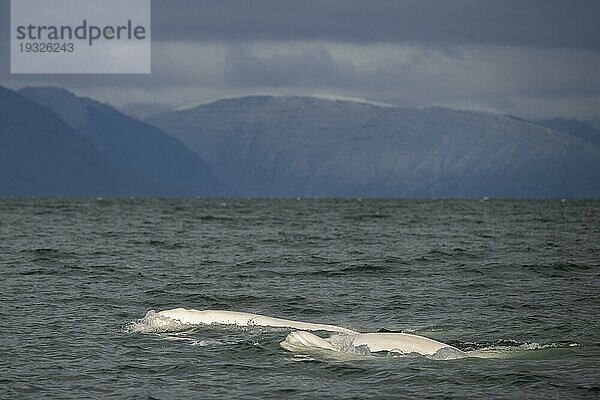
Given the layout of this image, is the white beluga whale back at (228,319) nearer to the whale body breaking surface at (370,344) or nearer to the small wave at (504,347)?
the whale body breaking surface at (370,344)

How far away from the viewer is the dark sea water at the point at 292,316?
16.3m

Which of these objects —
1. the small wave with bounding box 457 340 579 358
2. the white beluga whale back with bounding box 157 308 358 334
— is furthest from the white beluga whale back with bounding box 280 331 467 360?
the white beluga whale back with bounding box 157 308 358 334

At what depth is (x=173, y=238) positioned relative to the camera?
2296 inches

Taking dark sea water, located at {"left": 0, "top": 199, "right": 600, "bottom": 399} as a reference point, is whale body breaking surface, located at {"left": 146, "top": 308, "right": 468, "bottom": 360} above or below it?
above

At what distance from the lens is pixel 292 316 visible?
24.5 metres

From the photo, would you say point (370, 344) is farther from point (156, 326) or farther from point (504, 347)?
point (156, 326)

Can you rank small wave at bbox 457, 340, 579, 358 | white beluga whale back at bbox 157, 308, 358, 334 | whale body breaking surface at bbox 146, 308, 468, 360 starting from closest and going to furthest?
whale body breaking surface at bbox 146, 308, 468, 360 → small wave at bbox 457, 340, 579, 358 → white beluga whale back at bbox 157, 308, 358, 334

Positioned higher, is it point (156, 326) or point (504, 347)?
point (156, 326)

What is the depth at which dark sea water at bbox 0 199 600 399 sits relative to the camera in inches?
642

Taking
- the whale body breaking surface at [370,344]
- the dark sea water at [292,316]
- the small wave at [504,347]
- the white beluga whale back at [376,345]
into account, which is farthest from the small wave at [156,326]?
the small wave at [504,347]

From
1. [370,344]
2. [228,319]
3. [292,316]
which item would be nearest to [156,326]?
[228,319]

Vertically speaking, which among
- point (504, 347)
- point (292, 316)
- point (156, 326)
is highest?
point (156, 326)

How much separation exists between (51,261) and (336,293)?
14.7 m

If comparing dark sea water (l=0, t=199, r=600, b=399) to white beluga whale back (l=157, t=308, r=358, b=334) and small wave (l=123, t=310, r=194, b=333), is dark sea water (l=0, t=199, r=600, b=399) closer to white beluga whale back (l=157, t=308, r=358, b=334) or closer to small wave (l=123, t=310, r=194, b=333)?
small wave (l=123, t=310, r=194, b=333)
